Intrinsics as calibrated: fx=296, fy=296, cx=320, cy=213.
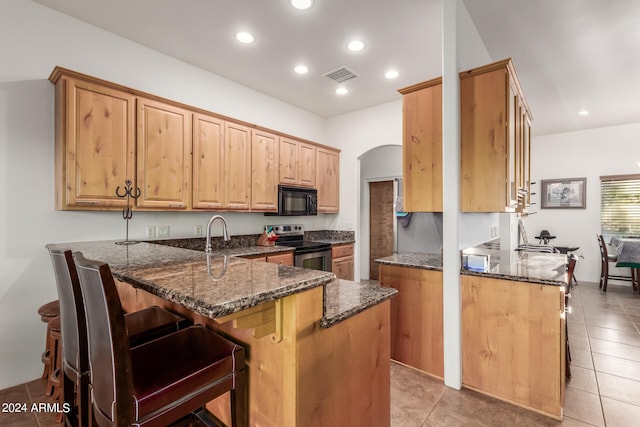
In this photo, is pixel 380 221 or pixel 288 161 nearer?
pixel 288 161

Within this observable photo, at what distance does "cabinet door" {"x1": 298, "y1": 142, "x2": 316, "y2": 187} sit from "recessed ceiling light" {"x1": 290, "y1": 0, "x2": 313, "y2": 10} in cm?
205

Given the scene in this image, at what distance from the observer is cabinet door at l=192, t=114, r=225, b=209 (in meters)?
3.15

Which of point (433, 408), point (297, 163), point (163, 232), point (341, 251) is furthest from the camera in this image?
point (341, 251)

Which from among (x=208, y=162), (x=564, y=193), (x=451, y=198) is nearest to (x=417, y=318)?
(x=451, y=198)

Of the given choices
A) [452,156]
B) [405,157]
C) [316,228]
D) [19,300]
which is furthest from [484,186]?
[19,300]

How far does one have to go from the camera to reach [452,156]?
7.49 ft

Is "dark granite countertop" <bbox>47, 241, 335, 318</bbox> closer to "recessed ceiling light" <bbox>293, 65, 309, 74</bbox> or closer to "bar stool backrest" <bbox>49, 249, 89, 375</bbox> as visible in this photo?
"bar stool backrest" <bbox>49, 249, 89, 375</bbox>

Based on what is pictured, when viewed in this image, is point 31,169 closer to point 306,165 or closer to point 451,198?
point 306,165

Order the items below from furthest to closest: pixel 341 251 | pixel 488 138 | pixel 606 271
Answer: pixel 606 271, pixel 341 251, pixel 488 138

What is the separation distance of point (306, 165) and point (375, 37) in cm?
202

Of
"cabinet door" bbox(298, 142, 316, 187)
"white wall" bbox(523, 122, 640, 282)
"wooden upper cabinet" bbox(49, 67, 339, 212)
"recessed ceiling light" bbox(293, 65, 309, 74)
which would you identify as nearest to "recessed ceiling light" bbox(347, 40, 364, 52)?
"recessed ceiling light" bbox(293, 65, 309, 74)

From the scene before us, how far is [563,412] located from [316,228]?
12.1 feet

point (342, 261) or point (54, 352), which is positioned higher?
point (342, 261)

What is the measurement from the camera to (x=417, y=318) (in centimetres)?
249
